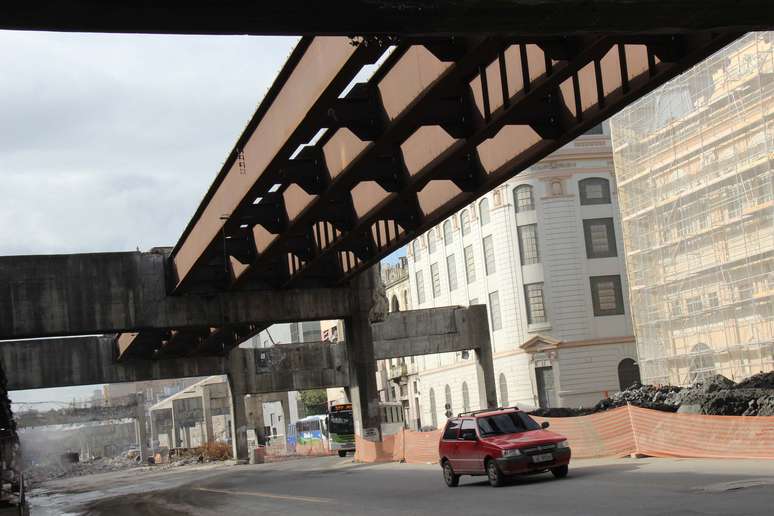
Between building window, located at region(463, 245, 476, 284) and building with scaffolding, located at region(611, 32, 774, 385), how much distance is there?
24.2 meters

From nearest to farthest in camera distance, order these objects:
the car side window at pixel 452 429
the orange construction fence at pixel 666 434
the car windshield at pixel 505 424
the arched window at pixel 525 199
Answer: the orange construction fence at pixel 666 434, the car windshield at pixel 505 424, the car side window at pixel 452 429, the arched window at pixel 525 199

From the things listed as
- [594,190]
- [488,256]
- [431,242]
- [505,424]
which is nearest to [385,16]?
[505,424]

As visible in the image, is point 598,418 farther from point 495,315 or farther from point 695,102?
point 495,315

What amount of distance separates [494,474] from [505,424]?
58.5 inches

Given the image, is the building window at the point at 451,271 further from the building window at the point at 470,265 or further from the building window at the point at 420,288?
the building window at the point at 420,288

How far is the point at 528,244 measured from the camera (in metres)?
67.4

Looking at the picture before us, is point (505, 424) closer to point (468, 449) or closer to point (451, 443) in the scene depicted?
point (468, 449)

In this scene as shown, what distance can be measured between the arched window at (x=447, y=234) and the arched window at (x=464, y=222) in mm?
1876

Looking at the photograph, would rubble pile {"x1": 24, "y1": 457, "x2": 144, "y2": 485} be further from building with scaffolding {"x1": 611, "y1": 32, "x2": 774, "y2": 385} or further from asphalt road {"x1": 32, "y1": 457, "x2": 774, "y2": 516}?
asphalt road {"x1": 32, "y1": 457, "x2": 774, "y2": 516}

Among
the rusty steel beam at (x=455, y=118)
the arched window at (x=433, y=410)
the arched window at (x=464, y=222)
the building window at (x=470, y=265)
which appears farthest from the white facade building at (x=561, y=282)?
the rusty steel beam at (x=455, y=118)

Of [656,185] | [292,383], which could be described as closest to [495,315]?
[292,383]

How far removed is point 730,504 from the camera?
43.7 ft

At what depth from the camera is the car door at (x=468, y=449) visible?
21292 mm

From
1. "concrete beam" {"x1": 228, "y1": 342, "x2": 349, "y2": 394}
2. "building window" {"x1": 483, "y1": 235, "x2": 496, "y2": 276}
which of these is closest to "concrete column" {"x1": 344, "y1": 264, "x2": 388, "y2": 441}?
"concrete beam" {"x1": 228, "y1": 342, "x2": 349, "y2": 394}
